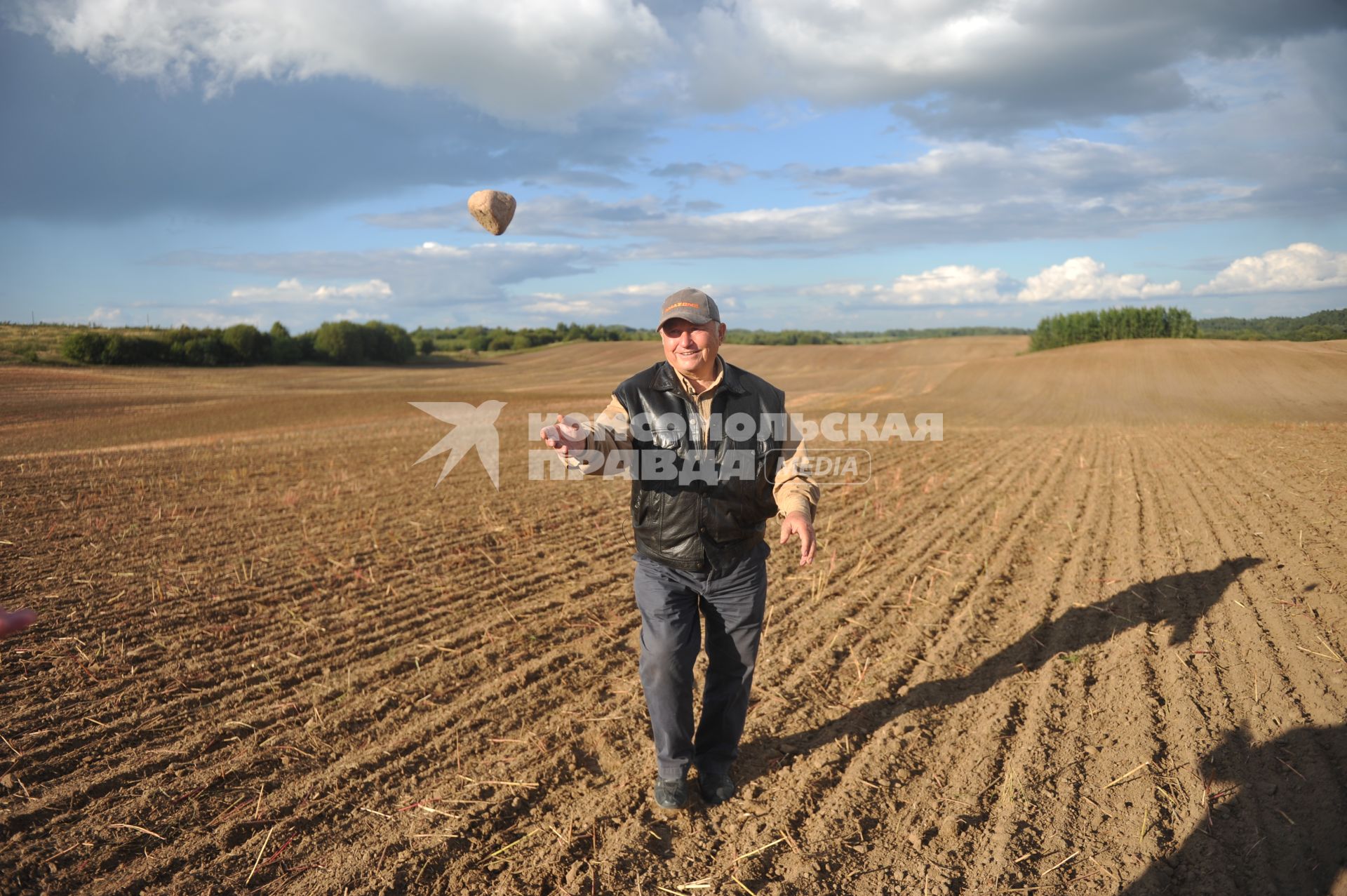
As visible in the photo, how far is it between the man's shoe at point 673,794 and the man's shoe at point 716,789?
135 millimetres

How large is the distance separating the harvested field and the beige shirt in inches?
56.4

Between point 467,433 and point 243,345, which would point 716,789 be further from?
point 243,345

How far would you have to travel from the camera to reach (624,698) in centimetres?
461

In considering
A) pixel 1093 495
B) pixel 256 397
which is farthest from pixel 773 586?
pixel 256 397

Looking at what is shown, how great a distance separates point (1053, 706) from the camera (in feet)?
14.5

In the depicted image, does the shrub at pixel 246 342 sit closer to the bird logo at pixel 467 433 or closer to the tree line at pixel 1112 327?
the bird logo at pixel 467 433

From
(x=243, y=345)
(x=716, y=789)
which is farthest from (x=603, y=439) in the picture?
(x=243, y=345)

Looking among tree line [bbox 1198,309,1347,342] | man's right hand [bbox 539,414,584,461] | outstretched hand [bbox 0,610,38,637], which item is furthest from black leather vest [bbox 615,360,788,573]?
tree line [bbox 1198,309,1347,342]

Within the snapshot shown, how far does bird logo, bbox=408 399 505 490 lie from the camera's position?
1427 cm

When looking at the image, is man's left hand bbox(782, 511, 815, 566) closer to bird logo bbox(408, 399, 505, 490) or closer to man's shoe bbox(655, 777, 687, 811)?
man's shoe bbox(655, 777, 687, 811)

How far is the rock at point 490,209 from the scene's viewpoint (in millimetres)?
4066

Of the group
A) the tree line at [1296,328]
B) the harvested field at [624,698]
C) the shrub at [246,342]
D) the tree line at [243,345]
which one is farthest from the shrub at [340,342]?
the tree line at [1296,328]

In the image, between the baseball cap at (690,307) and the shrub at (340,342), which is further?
the shrub at (340,342)

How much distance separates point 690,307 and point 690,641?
4.55 feet
